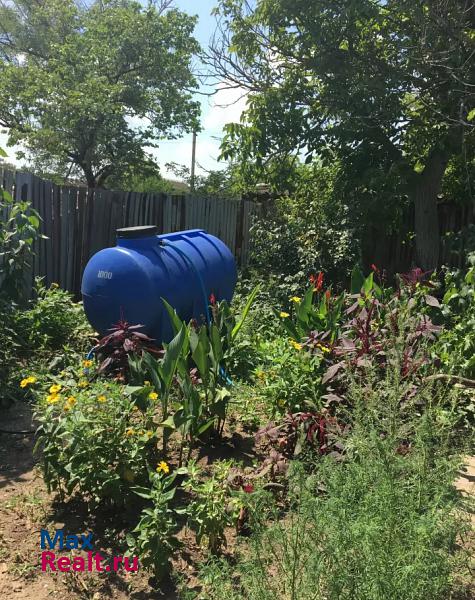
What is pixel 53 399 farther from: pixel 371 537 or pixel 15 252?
pixel 15 252

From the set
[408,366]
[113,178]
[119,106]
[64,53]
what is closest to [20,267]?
[408,366]

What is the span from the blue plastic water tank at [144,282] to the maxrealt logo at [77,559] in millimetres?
2347

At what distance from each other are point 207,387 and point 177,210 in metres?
5.42

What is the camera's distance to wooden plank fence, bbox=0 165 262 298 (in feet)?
20.4

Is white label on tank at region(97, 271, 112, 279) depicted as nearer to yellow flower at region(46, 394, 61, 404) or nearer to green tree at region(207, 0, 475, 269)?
yellow flower at region(46, 394, 61, 404)

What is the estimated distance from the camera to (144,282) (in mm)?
4785

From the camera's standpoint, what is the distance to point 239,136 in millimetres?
7758

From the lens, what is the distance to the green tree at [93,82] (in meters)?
17.4

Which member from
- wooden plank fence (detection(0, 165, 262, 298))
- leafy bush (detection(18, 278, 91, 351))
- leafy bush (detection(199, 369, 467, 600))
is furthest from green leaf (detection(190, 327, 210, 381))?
wooden plank fence (detection(0, 165, 262, 298))

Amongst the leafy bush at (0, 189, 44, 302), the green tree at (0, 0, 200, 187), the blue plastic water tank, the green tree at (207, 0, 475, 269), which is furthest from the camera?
the green tree at (0, 0, 200, 187)

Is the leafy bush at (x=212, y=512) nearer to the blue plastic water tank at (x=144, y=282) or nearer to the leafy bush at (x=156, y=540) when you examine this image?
the leafy bush at (x=156, y=540)

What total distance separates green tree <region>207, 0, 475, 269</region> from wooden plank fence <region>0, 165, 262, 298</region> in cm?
131

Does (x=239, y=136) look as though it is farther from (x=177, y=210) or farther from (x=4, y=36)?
(x=4, y=36)

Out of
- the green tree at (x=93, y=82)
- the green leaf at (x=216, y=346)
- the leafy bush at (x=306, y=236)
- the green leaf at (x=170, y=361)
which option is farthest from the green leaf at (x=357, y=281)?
the green tree at (x=93, y=82)
